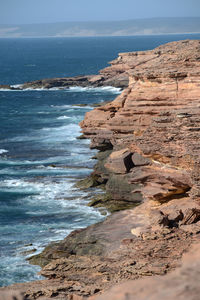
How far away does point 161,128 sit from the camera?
24062 millimetres

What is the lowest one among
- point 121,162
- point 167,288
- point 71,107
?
point 71,107

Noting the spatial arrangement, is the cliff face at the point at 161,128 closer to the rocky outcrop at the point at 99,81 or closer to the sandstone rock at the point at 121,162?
the sandstone rock at the point at 121,162

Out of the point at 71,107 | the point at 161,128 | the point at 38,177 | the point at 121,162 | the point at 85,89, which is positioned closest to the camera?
the point at 161,128

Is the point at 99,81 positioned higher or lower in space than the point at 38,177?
higher

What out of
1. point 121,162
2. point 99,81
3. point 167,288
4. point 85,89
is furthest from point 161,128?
point 99,81

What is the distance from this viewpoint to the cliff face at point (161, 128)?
23344 millimetres

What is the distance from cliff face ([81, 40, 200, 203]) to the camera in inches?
919

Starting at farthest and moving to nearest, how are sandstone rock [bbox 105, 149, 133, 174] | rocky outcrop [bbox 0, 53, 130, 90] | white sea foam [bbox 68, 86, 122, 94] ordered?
rocky outcrop [bbox 0, 53, 130, 90] → white sea foam [bbox 68, 86, 122, 94] → sandstone rock [bbox 105, 149, 133, 174]

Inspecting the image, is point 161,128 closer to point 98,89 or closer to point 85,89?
point 98,89

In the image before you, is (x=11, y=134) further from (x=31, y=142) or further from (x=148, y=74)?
(x=148, y=74)

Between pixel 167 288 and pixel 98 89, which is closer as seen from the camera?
pixel 167 288

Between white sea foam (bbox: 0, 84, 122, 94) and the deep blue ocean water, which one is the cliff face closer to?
the deep blue ocean water

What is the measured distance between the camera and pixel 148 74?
97.5ft

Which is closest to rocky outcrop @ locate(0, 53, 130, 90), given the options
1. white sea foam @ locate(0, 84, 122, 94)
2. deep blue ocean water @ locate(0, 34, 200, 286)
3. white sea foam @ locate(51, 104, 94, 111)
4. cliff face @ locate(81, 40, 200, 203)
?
white sea foam @ locate(0, 84, 122, 94)
